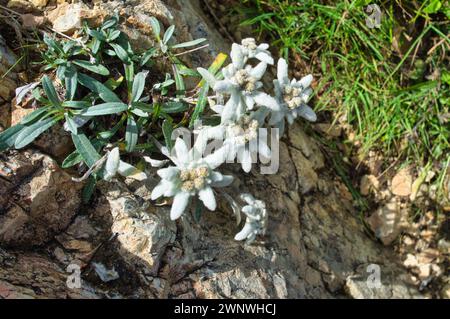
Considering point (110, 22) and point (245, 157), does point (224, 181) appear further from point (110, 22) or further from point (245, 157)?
point (110, 22)

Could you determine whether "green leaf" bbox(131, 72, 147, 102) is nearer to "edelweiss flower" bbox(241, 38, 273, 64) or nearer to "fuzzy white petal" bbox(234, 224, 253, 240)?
"edelweiss flower" bbox(241, 38, 273, 64)

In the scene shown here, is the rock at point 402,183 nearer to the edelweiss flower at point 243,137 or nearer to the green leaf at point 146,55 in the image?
the edelweiss flower at point 243,137

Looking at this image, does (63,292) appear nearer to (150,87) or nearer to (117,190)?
(117,190)

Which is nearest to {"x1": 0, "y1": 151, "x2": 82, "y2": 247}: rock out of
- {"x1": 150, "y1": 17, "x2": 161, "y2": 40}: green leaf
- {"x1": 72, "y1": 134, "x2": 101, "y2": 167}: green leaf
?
{"x1": 72, "y1": 134, "x2": 101, "y2": 167}: green leaf

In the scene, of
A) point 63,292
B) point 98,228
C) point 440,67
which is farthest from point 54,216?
point 440,67

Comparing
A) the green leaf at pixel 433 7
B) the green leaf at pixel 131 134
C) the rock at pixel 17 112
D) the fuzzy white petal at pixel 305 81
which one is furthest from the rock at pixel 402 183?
the rock at pixel 17 112

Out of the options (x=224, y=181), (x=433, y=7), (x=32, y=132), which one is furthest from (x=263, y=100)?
(x=433, y=7)
